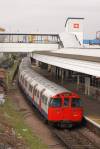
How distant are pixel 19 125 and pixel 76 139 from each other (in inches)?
162

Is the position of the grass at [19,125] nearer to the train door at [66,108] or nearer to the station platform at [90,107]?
the train door at [66,108]

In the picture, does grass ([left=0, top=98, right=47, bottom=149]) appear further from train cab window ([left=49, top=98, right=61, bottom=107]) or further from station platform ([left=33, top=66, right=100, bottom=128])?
station platform ([left=33, top=66, right=100, bottom=128])

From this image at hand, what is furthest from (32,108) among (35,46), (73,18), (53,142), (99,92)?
(73,18)

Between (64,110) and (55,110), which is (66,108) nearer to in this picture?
(64,110)

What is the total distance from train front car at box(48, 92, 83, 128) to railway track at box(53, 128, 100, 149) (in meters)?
0.53

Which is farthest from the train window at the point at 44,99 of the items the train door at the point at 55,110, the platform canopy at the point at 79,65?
the platform canopy at the point at 79,65

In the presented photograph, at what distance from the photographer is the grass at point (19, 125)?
20.7 meters

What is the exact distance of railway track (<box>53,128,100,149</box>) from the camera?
20.4m

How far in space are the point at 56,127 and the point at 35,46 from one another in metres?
33.9

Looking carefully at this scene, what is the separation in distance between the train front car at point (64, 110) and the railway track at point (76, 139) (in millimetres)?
533

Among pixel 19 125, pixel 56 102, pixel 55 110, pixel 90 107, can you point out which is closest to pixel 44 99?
pixel 56 102

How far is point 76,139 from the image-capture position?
22.1 m

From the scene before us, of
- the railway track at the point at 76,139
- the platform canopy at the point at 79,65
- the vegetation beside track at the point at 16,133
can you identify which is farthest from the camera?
the platform canopy at the point at 79,65

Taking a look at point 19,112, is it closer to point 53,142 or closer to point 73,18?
point 53,142
